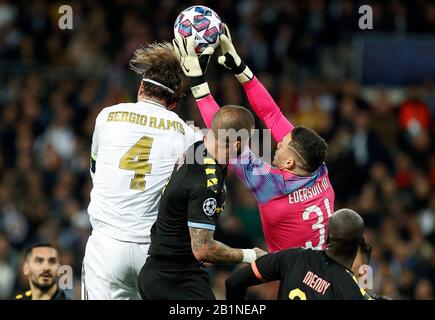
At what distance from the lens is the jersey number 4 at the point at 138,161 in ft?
23.9

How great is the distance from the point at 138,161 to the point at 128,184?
0.62 feet

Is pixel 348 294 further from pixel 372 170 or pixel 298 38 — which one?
pixel 298 38

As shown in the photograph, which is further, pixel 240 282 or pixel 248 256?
pixel 248 256

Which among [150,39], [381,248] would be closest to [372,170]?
[381,248]

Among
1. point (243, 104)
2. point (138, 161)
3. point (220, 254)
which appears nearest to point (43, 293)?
point (138, 161)

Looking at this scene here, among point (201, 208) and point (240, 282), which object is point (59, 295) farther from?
point (240, 282)

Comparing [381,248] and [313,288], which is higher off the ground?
[313,288]

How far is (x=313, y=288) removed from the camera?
6234 millimetres

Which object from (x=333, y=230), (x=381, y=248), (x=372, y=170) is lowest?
(x=381, y=248)

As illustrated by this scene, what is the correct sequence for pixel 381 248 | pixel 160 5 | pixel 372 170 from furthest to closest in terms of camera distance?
pixel 160 5, pixel 372 170, pixel 381 248

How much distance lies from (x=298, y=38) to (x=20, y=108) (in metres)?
5.15

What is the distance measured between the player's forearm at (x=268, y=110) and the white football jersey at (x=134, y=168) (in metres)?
0.95

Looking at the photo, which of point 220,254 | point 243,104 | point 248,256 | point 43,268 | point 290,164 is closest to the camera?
point 220,254

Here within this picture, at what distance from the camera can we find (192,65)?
766 cm
